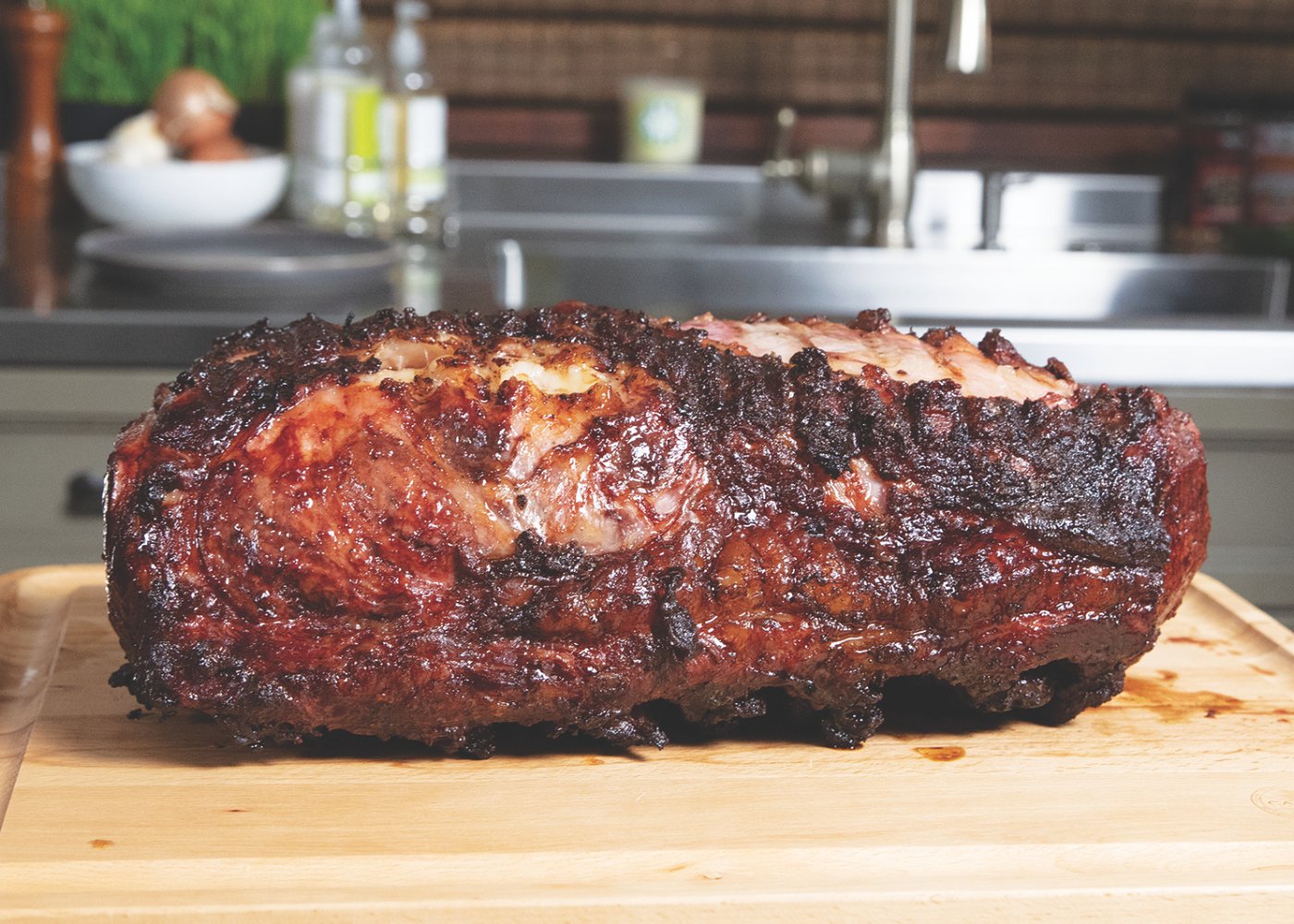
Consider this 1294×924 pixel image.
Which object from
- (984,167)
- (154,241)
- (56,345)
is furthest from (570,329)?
(984,167)

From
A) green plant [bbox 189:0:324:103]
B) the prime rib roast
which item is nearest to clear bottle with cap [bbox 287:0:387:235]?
green plant [bbox 189:0:324:103]

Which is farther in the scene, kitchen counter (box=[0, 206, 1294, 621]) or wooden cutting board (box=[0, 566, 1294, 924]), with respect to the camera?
kitchen counter (box=[0, 206, 1294, 621])

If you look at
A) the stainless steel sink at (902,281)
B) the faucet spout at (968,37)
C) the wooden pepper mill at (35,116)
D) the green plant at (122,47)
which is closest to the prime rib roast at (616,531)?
the stainless steel sink at (902,281)

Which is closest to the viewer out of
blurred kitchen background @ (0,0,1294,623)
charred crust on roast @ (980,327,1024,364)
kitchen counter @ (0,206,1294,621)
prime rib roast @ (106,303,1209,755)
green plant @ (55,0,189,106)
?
prime rib roast @ (106,303,1209,755)

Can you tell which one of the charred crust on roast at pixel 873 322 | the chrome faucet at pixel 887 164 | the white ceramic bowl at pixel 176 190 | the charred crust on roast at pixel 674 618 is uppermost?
the chrome faucet at pixel 887 164

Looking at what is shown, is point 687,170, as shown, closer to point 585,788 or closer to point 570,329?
point 570,329

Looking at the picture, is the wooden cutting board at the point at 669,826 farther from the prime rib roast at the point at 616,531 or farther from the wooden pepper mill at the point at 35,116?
the wooden pepper mill at the point at 35,116

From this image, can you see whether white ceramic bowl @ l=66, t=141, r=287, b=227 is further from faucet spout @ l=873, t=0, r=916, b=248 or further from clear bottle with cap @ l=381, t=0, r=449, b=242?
faucet spout @ l=873, t=0, r=916, b=248
